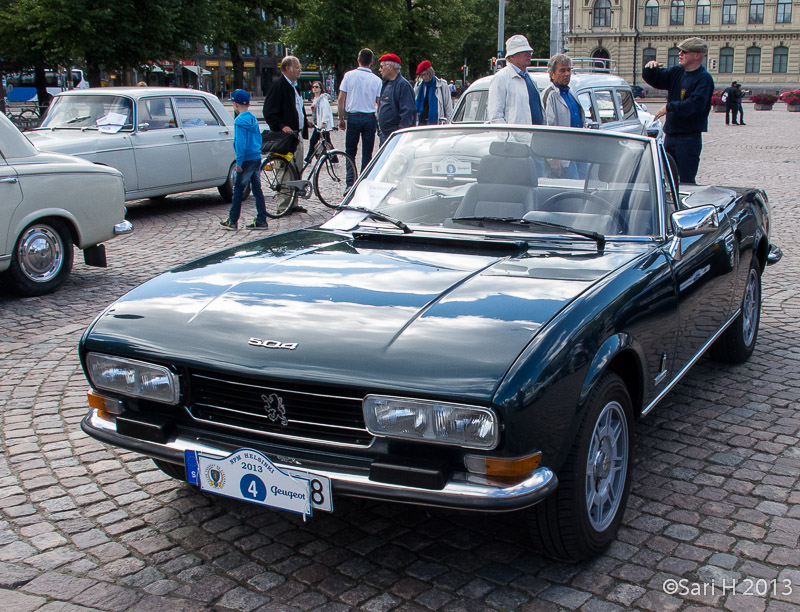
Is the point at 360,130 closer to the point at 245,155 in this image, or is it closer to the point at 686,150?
the point at 245,155

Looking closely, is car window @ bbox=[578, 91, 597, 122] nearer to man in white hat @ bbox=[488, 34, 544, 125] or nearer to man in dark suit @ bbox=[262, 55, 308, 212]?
Result: man in dark suit @ bbox=[262, 55, 308, 212]

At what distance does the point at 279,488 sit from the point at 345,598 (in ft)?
1.50

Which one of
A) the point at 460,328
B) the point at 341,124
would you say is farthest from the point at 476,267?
the point at 341,124

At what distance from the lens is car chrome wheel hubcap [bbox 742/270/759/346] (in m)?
5.41

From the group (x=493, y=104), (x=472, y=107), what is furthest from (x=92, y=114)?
(x=493, y=104)

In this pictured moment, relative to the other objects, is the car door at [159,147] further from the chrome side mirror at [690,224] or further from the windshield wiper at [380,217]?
the chrome side mirror at [690,224]

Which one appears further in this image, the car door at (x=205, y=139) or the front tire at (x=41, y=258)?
the car door at (x=205, y=139)

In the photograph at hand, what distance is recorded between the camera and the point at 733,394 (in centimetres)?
496

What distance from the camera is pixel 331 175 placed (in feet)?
41.7

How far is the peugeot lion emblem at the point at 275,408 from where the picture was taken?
2811 mm

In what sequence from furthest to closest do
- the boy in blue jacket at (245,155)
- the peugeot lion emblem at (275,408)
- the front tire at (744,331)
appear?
1. the boy in blue jacket at (245,155)
2. the front tire at (744,331)
3. the peugeot lion emblem at (275,408)

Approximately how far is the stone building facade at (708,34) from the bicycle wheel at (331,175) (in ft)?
257

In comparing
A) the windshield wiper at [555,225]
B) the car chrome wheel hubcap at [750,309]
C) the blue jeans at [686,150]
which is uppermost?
the windshield wiper at [555,225]

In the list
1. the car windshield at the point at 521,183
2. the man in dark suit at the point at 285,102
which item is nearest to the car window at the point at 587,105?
the man in dark suit at the point at 285,102
